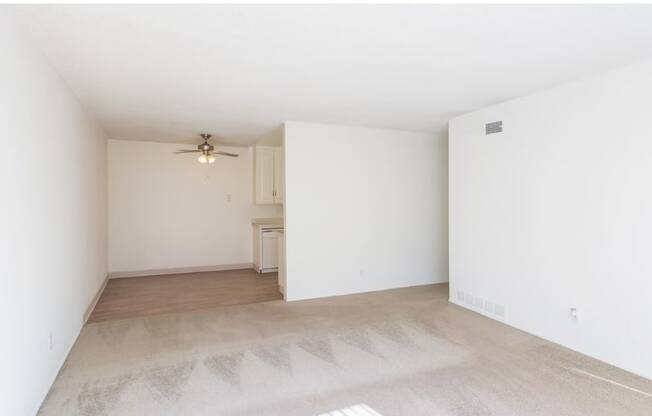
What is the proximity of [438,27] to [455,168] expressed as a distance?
2581 mm

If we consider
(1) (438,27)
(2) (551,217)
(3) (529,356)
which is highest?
(1) (438,27)

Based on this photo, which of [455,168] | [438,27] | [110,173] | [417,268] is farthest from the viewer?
[110,173]

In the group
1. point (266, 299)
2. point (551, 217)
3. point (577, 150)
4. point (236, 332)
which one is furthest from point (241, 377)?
point (577, 150)

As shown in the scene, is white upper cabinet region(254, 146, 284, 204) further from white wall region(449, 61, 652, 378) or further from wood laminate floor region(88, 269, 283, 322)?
white wall region(449, 61, 652, 378)

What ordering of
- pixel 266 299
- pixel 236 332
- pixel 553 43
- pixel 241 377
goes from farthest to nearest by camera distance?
pixel 266 299, pixel 236 332, pixel 241 377, pixel 553 43

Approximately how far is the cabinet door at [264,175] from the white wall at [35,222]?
3.22 m

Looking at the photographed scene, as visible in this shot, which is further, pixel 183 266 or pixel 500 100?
pixel 183 266

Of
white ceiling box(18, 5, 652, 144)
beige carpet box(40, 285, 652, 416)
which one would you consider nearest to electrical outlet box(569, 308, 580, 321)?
beige carpet box(40, 285, 652, 416)

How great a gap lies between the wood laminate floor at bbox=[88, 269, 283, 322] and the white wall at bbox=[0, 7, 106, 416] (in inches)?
33.5

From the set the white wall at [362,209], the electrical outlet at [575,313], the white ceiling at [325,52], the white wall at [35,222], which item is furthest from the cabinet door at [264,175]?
the electrical outlet at [575,313]

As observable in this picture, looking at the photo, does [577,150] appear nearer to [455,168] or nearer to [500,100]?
[500,100]

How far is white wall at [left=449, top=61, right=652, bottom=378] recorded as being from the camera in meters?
2.68

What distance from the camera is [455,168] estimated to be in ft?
14.5

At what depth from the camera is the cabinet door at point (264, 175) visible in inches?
258
